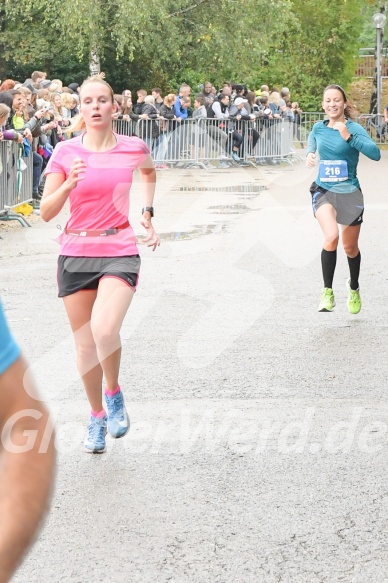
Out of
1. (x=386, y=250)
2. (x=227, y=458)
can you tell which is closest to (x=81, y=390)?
(x=227, y=458)

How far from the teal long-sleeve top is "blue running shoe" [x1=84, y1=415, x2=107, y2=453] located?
4062 millimetres

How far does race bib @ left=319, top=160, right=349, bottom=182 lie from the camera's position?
9.48m

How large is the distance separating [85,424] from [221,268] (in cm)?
642

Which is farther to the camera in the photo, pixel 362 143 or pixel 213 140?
pixel 213 140

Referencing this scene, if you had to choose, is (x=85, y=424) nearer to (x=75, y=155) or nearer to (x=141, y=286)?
(x=75, y=155)

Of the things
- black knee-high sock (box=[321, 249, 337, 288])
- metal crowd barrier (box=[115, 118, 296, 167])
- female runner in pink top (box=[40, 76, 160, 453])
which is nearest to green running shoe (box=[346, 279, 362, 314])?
black knee-high sock (box=[321, 249, 337, 288])

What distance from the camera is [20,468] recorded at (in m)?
1.83

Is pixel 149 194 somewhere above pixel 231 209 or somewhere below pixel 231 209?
above

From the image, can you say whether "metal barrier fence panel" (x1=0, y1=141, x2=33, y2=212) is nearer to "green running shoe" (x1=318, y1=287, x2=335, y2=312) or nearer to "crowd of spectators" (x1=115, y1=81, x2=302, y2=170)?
"green running shoe" (x1=318, y1=287, x2=335, y2=312)

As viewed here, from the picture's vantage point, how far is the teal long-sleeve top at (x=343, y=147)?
366 inches

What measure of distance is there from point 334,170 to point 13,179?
8.11 metres

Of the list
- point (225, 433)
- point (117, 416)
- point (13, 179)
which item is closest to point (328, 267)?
point (225, 433)

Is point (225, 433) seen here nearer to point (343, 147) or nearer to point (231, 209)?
point (343, 147)

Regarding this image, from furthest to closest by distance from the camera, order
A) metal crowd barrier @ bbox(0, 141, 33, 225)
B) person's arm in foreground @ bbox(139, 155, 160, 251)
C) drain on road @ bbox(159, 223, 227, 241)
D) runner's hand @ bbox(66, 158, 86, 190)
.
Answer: metal crowd barrier @ bbox(0, 141, 33, 225) < drain on road @ bbox(159, 223, 227, 241) < person's arm in foreground @ bbox(139, 155, 160, 251) < runner's hand @ bbox(66, 158, 86, 190)
